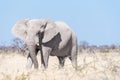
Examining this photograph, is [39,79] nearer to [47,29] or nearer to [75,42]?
[47,29]

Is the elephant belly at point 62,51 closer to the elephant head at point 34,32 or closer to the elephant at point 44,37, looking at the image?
the elephant at point 44,37

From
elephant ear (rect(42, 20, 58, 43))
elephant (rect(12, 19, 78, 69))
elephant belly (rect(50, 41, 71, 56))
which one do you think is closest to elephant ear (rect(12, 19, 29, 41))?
elephant (rect(12, 19, 78, 69))

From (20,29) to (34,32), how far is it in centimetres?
80

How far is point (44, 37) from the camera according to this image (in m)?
13.7

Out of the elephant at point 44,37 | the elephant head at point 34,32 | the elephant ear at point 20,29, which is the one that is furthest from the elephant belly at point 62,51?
the elephant ear at point 20,29

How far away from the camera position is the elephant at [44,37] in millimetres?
13125

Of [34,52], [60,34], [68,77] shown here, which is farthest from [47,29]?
[68,77]

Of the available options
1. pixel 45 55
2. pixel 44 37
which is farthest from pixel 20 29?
pixel 45 55

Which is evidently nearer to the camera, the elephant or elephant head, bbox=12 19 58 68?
elephant head, bbox=12 19 58 68

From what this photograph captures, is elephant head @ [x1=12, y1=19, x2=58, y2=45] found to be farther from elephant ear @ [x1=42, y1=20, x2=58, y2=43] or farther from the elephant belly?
the elephant belly

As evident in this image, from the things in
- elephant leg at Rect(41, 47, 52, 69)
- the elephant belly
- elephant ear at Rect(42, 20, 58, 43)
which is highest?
elephant ear at Rect(42, 20, 58, 43)

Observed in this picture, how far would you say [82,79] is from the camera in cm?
572

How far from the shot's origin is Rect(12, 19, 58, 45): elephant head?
43.2 ft

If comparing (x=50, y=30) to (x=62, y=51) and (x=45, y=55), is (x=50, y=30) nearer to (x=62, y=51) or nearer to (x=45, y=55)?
(x=62, y=51)
